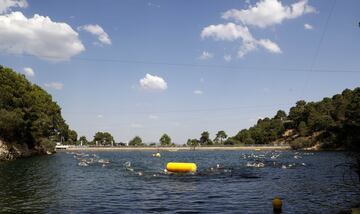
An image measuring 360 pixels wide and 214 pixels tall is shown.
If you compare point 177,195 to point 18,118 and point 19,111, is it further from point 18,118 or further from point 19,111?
point 19,111

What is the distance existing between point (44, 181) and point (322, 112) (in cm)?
15570

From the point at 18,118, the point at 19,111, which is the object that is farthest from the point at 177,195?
the point at 19,111

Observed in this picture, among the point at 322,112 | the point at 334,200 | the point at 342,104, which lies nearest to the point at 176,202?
the point at 334,200

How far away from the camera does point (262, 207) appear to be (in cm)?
2662

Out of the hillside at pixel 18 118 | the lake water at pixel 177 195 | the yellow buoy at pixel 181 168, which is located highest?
the hillside at pixel 18 118

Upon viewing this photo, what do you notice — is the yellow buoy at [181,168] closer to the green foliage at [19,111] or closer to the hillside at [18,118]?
the hillside at [18,118]

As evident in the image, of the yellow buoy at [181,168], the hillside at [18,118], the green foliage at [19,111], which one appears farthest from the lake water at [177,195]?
the green foliage at [19,111]

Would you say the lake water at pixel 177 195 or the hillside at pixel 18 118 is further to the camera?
the hillside at pixel 18 118

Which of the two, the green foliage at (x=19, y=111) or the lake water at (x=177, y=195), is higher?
the green foliage at (x=19, y=111)

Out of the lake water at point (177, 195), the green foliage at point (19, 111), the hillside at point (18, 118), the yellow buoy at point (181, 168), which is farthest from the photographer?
the green foliage at point (19, 111)

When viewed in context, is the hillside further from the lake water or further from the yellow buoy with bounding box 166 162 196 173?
the yellow buoy with bounding box 166 162 196 173

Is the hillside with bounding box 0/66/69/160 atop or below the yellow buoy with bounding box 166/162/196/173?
Answer: atop

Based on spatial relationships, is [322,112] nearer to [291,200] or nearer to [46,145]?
[46,145]

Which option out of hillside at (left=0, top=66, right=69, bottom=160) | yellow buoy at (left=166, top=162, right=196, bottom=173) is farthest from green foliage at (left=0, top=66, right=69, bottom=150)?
yellow buoy at (left=166, top=162, right=196, bottom=173)
